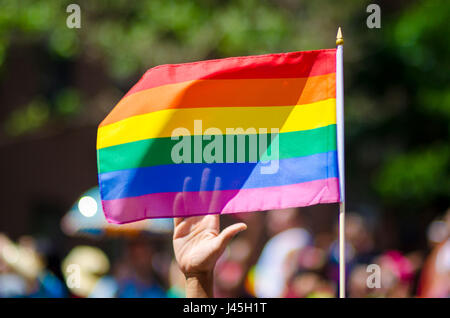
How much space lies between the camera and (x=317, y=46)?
12688mm

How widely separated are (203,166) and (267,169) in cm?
37

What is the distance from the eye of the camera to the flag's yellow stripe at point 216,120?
14.0 ft

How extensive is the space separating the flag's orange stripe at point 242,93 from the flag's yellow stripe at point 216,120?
0.03 metres

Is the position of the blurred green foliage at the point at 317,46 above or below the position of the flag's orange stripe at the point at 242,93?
above

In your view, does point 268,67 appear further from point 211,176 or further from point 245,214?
point 245,214

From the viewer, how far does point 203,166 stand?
4.25 metres

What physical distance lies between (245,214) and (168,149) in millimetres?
3017

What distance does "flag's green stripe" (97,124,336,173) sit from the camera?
422 centimetres

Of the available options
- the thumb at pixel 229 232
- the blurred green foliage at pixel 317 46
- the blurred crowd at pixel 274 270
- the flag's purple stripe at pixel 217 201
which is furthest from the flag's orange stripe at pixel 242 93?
the blurred green foliage at pixel 317 46

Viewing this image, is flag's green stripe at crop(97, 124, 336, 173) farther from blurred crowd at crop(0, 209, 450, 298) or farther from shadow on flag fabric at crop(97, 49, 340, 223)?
blurred crowd at crop(0, 209, 450, 298)

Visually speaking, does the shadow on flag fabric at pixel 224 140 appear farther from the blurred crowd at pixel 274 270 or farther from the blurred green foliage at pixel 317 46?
the blurred green foliage at pixel 317 46

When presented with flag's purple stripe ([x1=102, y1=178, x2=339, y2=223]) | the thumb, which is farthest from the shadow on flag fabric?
the thumb

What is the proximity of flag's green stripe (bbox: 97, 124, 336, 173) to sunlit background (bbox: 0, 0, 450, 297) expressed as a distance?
83.4 inches
